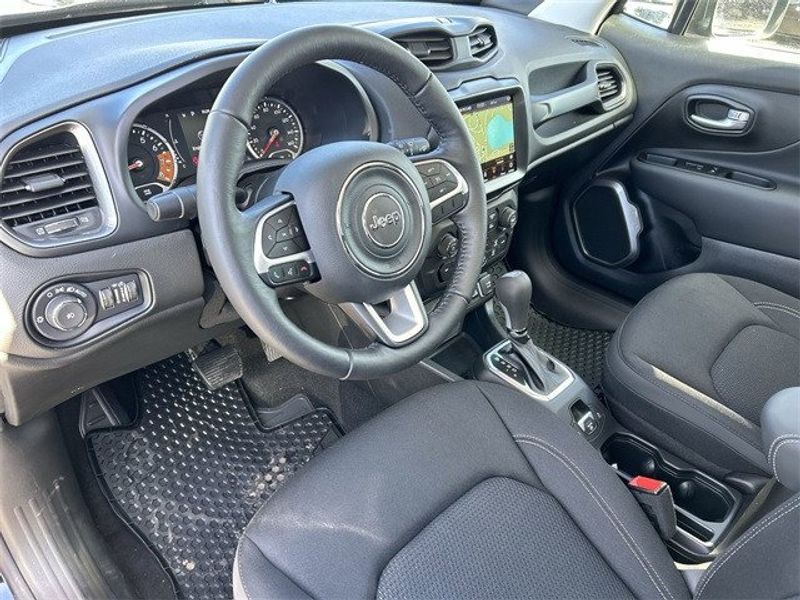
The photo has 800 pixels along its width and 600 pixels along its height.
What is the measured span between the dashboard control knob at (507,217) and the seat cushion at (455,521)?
2.02 ft

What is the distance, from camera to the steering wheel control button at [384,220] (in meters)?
0.99

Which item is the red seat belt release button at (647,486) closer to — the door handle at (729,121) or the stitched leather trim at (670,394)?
the stitched leather trim at (670,394)

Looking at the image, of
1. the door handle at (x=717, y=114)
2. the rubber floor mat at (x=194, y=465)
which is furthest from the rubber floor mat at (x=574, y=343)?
the rubber floor mat at (x=194, y=465)

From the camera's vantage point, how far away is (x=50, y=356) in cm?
102

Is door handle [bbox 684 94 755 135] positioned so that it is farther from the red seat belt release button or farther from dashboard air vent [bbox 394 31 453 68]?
the red seat belt release button

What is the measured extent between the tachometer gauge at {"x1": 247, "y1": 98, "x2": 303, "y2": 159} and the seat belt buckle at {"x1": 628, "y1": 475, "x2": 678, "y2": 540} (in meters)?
0.80

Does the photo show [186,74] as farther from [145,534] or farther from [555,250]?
[555,250]

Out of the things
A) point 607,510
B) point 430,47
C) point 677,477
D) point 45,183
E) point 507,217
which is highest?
point 45,183

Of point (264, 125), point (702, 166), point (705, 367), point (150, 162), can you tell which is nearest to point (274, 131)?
point (264, 125)

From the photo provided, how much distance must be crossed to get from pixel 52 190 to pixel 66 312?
6.5 inches

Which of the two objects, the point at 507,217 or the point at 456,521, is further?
the point at 507,217

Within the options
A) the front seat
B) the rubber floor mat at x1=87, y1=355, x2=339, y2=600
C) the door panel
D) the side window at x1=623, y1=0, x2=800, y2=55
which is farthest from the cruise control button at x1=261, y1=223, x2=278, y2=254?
Result: the side window at x1=623, y1=0, x2=800, y2=55

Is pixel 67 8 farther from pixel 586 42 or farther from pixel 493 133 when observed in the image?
pixel 586 42

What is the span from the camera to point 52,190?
38.9 inches
